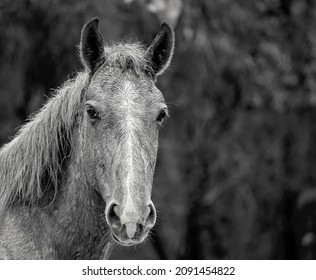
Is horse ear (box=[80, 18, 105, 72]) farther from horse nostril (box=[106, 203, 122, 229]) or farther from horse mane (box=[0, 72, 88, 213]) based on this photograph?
horse nostril (box=[106, 203, 122, 229])

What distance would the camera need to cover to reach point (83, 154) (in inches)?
191

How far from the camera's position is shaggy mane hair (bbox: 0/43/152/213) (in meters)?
4.96

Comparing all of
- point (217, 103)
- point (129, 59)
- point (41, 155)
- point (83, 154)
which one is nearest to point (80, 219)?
point (83, 154)

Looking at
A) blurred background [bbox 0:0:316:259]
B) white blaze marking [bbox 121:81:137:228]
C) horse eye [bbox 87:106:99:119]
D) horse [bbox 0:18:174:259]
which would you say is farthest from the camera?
blurred background [bbox 0:0:316:259]

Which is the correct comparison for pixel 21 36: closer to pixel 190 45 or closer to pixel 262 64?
pixel 190 45

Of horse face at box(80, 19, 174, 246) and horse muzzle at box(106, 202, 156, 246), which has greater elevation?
horse face at box(80, 19, 174, 246)

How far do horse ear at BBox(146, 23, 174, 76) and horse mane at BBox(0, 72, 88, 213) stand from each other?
2.13 ft

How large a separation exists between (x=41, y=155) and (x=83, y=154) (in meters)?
0.41

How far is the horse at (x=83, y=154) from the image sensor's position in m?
4.59

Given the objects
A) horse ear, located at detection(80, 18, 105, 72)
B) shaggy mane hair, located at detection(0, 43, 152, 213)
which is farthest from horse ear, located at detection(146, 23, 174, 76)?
horse ear, located at detection(80, 18, 105, 72)

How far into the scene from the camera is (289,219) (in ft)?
43.0

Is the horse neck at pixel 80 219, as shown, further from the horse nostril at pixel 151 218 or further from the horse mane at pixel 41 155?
the horse nostril at pixel 151 218
